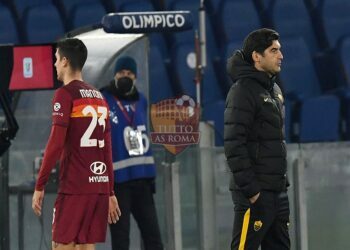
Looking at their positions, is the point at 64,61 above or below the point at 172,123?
above

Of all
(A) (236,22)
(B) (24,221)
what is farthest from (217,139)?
(A) (236,22)

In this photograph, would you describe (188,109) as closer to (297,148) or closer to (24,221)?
(297,148)

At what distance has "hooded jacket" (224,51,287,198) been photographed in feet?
19.0

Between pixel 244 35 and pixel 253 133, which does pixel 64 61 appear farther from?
pixel 244 35

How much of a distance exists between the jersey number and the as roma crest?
2088mm

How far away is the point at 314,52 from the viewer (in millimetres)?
12000

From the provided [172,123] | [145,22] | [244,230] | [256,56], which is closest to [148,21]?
[145,22]

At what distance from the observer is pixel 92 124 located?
6043mm

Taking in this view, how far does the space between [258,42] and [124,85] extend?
1943 mm

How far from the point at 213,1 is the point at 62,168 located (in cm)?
617

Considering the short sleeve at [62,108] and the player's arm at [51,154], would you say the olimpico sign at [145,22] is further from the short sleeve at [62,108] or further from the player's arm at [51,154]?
the player's arm at [51,154]

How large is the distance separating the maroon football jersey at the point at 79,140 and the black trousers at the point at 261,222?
2.52 feet

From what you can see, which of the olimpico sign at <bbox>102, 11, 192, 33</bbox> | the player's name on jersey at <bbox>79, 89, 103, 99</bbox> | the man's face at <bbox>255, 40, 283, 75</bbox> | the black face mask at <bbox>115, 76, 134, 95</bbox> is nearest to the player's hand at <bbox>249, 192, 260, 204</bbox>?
the man's face at <bbox>255, 40, 283, 75</bbox>

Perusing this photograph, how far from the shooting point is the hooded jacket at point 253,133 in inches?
228
